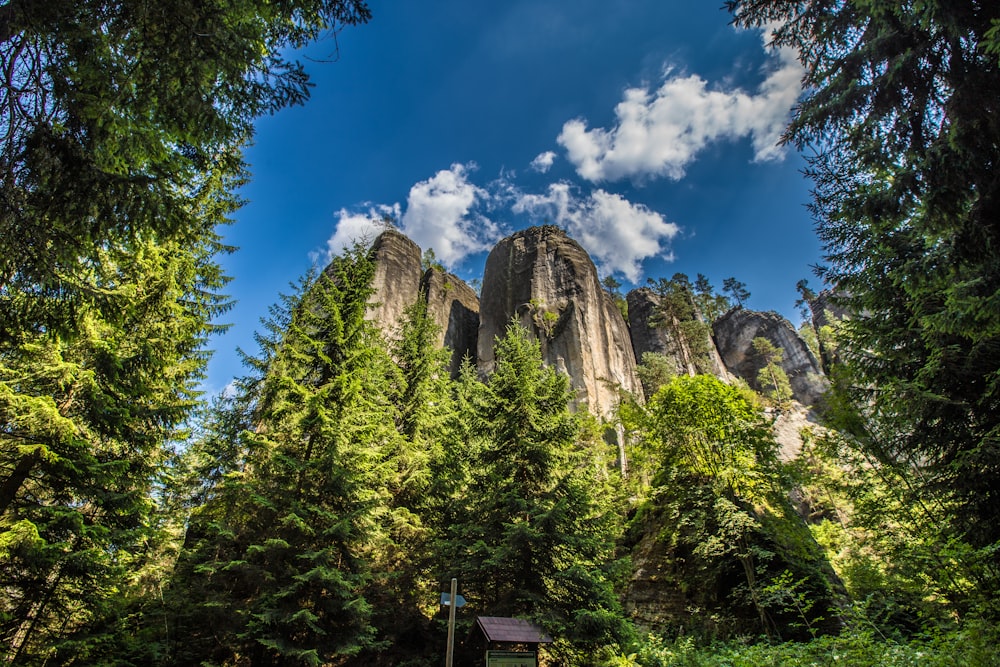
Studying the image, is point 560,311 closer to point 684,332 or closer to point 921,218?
point 684,332

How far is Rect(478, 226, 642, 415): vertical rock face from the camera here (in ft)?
108

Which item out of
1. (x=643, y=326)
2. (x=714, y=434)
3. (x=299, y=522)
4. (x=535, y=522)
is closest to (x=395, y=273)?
(x=643, y=326)

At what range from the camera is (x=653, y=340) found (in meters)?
45.5

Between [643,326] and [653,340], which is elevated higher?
[643,326]

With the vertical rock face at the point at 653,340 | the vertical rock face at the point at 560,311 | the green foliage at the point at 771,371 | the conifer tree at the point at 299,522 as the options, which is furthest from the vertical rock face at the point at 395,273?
the green foliage at the point at 771,371

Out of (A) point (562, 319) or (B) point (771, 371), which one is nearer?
(A) point (562, 319)

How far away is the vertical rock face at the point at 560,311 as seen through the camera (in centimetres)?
3306

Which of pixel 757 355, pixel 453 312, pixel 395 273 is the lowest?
pixel 757 355

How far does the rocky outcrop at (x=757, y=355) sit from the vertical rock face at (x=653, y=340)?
4.57m

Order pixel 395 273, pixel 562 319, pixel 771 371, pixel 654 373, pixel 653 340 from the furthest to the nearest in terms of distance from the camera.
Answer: pixel 653 340 → pixel 771 371 → pixel 395 273 → pixel 562 319 → pixel 654 373

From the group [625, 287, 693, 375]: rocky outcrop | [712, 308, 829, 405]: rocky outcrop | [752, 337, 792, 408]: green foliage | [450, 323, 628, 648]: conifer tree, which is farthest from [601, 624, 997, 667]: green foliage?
[712, 308, 829, 405]: rocky outcrop

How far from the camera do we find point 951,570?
7.91 metres

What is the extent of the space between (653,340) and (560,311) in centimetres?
1391

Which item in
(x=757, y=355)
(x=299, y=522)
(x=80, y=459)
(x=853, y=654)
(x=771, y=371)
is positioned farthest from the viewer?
(x=757, y=355)
